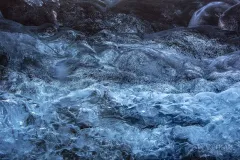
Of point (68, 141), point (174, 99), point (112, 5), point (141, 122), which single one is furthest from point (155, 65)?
point (112, 5)

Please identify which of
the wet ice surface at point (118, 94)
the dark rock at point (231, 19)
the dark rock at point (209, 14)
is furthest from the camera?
the dark rock at point (209, 14)

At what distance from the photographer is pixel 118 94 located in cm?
247

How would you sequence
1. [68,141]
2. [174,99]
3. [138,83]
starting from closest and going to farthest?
[68,141]
[174,99]
[138,83]

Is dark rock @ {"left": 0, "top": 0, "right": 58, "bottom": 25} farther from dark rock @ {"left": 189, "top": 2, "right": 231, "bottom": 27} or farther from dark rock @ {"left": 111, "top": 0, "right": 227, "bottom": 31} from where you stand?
dark rock @ {"left": 189, "top": 2, "right": 231, "bottom": 27}

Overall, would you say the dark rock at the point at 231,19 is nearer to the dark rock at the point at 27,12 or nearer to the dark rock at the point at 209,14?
the dark rock at the point at 209,14

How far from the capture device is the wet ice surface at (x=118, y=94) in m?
1.99

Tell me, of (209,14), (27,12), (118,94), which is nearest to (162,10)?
(209,14)

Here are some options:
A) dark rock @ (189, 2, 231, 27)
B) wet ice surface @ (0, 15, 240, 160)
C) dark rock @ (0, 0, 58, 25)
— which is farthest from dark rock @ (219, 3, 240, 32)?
dark rock @ (0, 0, 58, 25)

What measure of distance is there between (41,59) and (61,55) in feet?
0.64

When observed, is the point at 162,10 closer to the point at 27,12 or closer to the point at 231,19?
the point at 231,19

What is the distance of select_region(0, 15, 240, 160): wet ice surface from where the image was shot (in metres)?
1.99

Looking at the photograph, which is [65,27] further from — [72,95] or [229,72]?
[229,72]

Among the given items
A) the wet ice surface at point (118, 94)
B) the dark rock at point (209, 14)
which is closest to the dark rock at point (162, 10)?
the dark rock at point (209, 14)

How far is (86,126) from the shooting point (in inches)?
84.4
